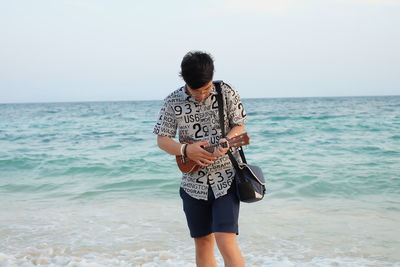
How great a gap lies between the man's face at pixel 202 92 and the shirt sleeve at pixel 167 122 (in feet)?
0.65

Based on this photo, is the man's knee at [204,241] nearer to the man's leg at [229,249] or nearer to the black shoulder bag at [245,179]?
the man's leg at [229,249]

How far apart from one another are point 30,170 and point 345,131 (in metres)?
11.7

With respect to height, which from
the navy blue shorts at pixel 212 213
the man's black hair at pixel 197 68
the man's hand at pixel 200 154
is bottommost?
the navy blue shorts at pixel 212 213

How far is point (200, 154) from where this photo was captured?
2598mm

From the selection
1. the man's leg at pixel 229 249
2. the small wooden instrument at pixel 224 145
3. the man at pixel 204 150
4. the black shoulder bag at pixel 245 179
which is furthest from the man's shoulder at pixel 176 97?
the man's leg at pixel 229 249

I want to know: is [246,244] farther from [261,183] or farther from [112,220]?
[261,183]

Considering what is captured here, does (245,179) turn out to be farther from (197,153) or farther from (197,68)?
(197,68)

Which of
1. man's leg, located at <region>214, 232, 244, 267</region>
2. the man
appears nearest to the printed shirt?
the man

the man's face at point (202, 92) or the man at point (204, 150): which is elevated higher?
the man's face at point (202, 92)

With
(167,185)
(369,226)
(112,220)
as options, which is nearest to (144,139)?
(167,185)

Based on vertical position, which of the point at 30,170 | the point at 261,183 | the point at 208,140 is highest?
the point at 208,140

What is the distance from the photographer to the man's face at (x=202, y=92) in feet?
8.47

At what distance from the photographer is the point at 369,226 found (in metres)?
5.64

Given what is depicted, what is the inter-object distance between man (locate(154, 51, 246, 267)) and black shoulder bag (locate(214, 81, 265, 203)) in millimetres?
34
